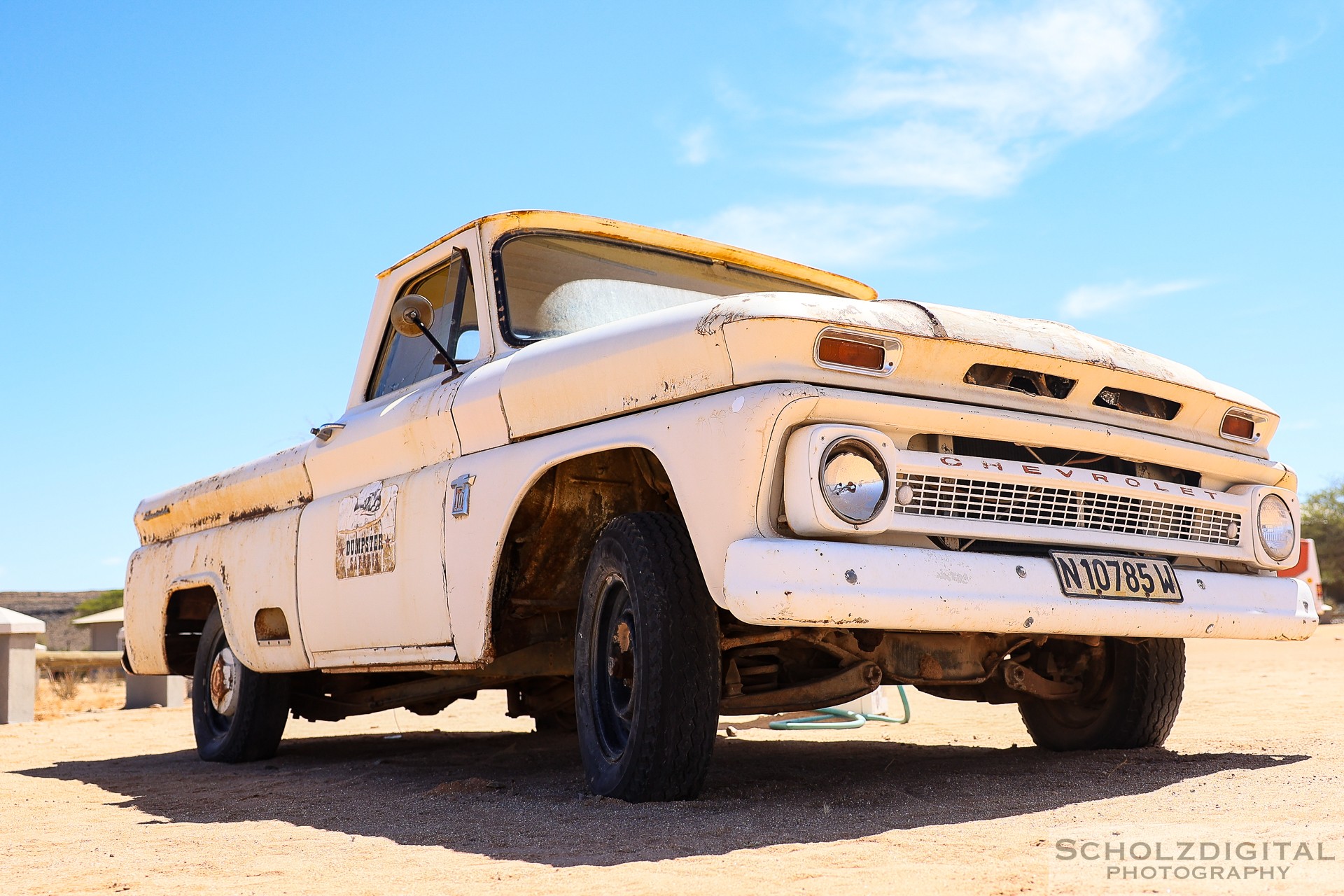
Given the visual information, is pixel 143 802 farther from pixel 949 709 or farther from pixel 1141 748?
pixel 949 709

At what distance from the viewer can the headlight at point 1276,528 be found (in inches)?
168

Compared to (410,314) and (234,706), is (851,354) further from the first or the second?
(234,706)

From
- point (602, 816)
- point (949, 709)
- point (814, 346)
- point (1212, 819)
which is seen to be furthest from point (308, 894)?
point (949, 709)

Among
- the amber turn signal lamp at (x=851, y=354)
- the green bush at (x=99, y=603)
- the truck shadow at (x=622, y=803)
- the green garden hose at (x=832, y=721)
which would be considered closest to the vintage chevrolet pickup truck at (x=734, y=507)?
the amber turn signal lamp at (x=851, y=354)

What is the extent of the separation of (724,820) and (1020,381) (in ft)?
4.84

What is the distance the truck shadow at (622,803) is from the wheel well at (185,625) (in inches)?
20.5

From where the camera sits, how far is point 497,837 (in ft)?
11.2

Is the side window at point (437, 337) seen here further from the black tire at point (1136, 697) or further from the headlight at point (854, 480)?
the black tire at point (1136, 697)

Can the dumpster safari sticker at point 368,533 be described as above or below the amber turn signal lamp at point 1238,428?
below

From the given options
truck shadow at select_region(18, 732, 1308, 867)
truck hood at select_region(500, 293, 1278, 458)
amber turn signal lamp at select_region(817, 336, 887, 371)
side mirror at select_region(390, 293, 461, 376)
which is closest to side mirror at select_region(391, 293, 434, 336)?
side mirror at select_region(390, 293, 461, 376)

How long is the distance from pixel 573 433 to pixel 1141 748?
2473 mm

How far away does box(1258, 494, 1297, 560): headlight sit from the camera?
426 centimetres

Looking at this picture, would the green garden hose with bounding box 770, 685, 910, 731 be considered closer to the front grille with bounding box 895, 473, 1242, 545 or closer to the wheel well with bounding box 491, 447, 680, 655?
the wheel well with bounding box 491, 447, 680, 655

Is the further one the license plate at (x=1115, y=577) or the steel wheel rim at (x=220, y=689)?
the steel wheel rim at (x=220, y=689)
